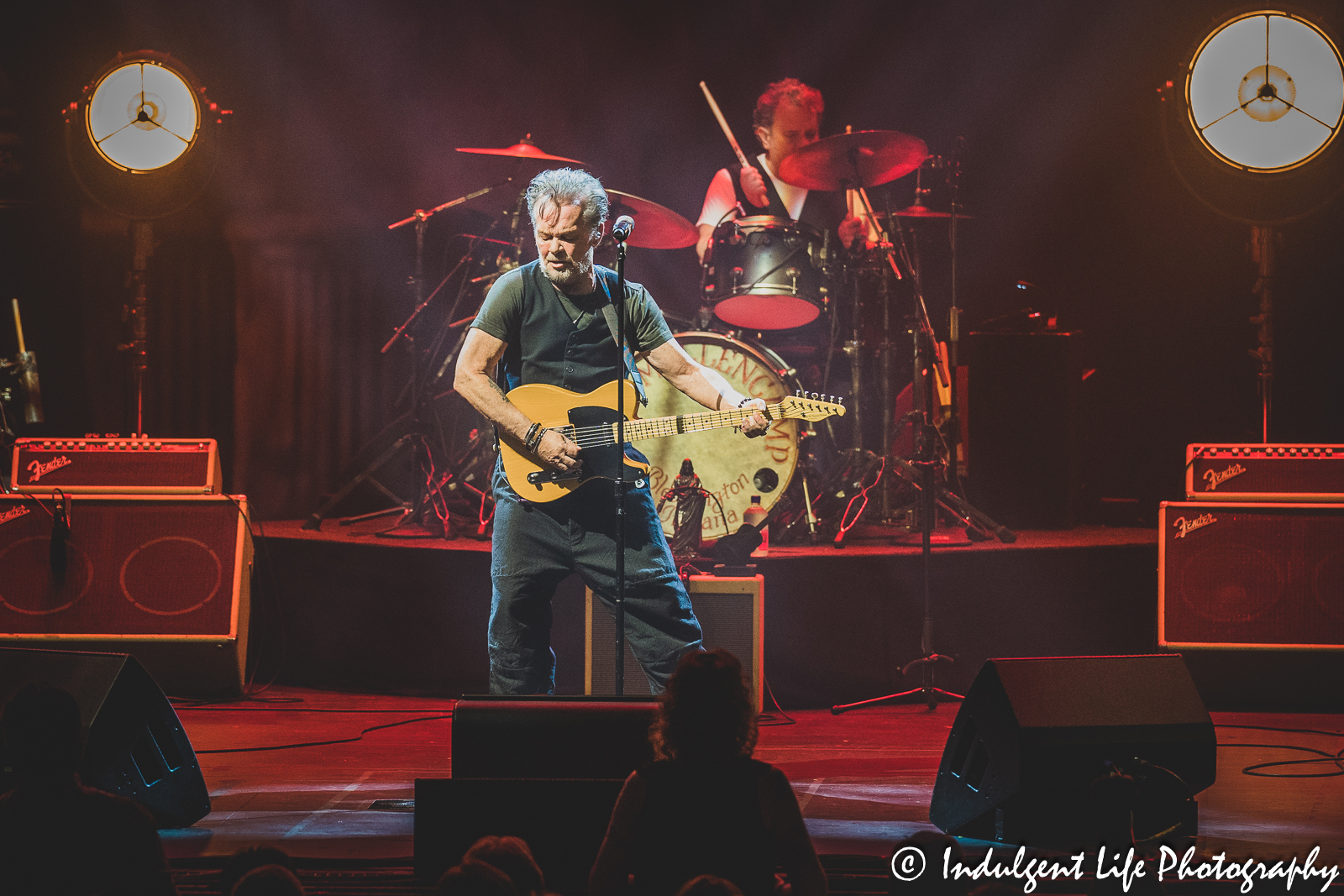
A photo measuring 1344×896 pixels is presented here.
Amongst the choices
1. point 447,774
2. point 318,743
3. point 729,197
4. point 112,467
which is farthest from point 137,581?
point 729,197

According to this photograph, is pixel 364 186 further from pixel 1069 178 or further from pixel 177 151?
pixel 1069 178

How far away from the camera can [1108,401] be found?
7.84 m

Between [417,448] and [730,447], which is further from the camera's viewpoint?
[417,448]

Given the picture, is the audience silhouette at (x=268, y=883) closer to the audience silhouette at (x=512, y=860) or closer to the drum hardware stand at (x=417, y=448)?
the audience silhouette at (x=512, y=860)

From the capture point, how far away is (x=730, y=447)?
6.25 metres

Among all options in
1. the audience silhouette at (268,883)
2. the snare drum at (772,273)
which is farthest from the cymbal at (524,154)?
the audience silhouette at (268,883)

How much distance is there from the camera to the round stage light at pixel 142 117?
6.52 metres

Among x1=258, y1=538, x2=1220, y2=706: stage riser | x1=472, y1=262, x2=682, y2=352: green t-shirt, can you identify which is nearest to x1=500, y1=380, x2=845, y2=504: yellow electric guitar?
x1=472, y1=262, x2=682, y2=352: green t-shirt

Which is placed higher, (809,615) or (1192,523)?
(1192,523)

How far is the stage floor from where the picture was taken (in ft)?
11.3

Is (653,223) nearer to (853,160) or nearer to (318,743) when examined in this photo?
(853,160)

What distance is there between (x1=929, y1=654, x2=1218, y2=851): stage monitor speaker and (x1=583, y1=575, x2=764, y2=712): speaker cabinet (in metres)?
1.93

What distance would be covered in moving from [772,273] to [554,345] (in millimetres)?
3028

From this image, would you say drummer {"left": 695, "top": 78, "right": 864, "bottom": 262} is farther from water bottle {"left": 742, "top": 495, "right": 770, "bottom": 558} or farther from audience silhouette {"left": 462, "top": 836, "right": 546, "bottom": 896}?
audience silhouette {"left": 462, "top": 836, "right": 546, "bottom": 896}
